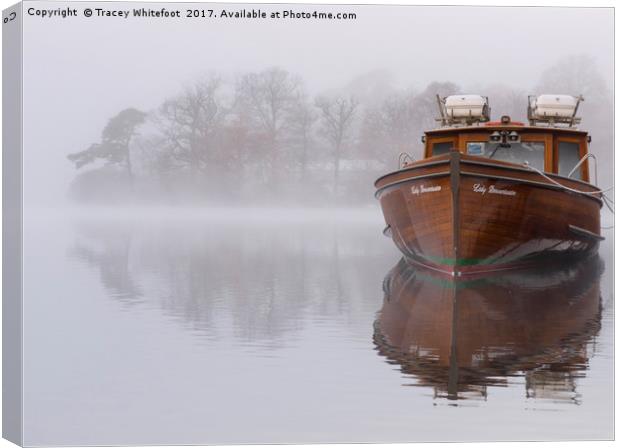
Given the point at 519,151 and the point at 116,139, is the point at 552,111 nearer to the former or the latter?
the point at 519,151

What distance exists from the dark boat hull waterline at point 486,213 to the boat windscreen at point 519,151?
1.21 m

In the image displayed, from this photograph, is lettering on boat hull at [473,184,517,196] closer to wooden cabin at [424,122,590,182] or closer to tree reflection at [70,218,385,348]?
wooden cabin at [424,122,590,182]

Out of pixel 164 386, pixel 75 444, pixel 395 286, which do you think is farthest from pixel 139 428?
pixel 395 286

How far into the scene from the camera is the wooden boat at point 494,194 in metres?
20.2

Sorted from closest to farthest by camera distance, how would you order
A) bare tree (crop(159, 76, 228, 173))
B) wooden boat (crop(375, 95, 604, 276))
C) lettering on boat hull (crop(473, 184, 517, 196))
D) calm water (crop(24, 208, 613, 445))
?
calm water (crop(24, 208, 613, 445)), lettering on boat hull (crop(473, 184, 517, 196)), wooden boat (crop(375, 95, 604, 276)), bare tree (crop(159, 76, 228, 173))

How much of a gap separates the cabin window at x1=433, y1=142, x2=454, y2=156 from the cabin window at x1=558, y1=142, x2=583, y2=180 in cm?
232

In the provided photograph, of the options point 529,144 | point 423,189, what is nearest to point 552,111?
point 529,144

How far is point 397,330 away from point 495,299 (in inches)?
152

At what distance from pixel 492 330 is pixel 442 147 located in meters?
9.94

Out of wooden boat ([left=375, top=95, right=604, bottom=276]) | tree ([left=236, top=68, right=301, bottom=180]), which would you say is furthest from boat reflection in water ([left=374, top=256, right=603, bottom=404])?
tree ([left=236, top=68, right=301, bottom=180])

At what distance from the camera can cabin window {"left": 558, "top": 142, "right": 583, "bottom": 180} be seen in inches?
898

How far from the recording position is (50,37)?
10664 millimetres

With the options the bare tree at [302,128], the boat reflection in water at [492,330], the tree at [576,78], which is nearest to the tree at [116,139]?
the bare tree at [302,128]

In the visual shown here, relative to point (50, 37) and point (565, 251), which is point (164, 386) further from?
point (565, 251)
